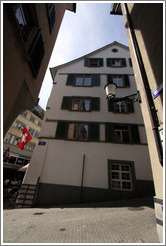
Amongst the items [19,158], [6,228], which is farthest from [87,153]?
[19,158]

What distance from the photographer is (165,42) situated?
7.70 ft

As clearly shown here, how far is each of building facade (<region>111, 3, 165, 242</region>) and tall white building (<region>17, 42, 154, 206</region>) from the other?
222 inches

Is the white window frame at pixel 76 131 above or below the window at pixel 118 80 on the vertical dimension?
below

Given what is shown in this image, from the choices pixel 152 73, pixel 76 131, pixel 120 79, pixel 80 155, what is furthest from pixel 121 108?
pixel 152 73

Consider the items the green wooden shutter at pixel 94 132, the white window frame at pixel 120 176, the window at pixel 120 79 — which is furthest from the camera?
the window at pixel 120 79

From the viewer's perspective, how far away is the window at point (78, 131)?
9.15 m

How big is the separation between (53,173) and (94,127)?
15.6ft

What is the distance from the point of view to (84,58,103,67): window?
13356 millimetres

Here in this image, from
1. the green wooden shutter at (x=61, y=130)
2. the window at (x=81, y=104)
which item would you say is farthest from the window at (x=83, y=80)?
the green wooden shutter at (x=61, y=130)

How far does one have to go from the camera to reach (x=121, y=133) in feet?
30.5

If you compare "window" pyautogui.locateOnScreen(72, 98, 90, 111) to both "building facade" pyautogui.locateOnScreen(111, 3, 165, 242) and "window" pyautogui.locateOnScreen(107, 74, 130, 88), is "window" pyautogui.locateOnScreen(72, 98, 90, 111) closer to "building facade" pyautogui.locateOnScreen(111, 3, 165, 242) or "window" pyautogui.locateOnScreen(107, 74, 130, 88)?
"window" pyautogui.locateOnScreen(107, 74, 130, 88)

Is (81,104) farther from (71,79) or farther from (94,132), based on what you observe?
(71,79)

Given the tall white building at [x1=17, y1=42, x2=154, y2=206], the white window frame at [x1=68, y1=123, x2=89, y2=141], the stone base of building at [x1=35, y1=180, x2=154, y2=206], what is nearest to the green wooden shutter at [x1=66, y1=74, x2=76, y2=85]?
the tall white building at [x1=17, y1=42, x2=154, y2=206]

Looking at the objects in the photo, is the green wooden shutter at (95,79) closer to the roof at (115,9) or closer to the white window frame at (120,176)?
the roof at (115,9)
